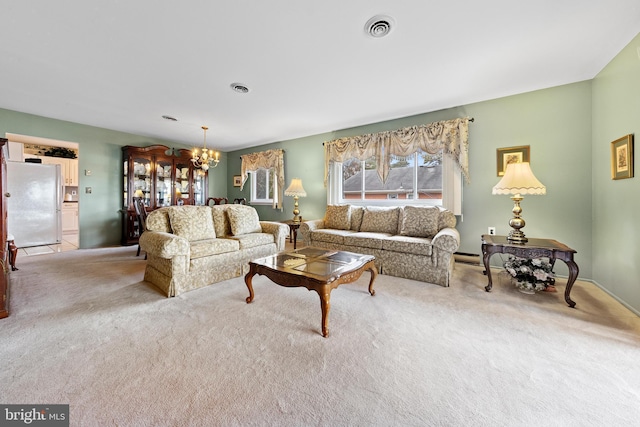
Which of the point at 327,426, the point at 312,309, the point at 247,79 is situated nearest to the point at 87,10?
the point at 247,79

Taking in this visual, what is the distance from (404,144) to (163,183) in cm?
513

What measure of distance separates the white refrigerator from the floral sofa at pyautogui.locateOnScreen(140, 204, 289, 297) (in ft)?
13.6

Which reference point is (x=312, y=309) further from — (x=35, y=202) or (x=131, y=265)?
(x=35, y=202)

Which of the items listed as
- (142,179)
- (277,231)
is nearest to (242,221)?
(277,231)

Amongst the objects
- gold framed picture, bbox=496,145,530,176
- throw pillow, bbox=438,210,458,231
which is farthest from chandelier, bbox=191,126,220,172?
gold framed picture, bbox=496,145,530,176

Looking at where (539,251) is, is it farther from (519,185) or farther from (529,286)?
(519,185)

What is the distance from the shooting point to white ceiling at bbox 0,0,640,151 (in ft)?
5.99

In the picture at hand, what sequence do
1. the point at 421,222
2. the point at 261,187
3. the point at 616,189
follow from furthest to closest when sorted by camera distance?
the point at 261,187, the point at 421,222, the point at 616,189

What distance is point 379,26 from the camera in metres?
1.98

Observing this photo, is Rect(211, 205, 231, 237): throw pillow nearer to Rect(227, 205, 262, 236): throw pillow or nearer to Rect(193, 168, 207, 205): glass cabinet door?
Rect(227, 205, 262, 236): throw pillow

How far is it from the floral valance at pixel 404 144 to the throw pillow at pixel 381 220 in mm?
707

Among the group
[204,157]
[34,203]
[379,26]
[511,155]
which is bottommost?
[34,203]

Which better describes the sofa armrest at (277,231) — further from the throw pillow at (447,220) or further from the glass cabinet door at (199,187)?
the glass cabinet door at (199,187)

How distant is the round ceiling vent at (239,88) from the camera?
3000 millimetres
